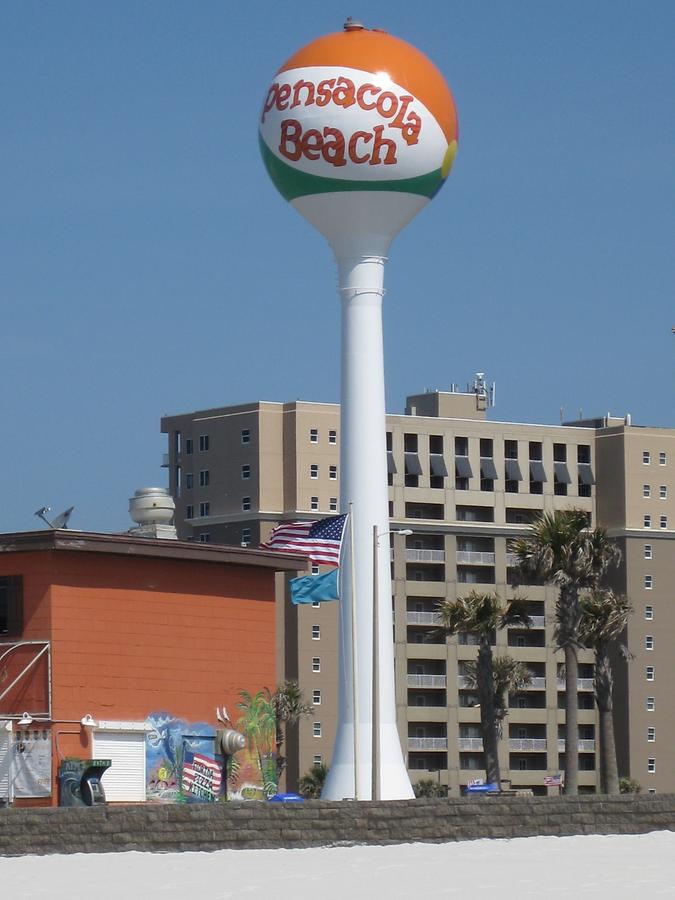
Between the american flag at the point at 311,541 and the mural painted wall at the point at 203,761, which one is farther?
the mural painted wall at the point at 203,761

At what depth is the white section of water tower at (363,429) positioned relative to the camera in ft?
213

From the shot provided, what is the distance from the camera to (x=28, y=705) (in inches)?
2137

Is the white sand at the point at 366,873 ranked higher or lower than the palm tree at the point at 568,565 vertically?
lower

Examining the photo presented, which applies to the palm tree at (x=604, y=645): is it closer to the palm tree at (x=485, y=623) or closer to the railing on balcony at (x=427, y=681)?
the palm tree at (x=485, y=623)

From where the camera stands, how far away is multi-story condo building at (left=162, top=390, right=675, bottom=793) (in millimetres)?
145500

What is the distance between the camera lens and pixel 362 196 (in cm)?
6525

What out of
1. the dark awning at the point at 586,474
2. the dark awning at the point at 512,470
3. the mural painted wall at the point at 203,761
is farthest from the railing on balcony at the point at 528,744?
the mural painted wall at the point at 203,761

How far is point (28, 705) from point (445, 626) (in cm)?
4798

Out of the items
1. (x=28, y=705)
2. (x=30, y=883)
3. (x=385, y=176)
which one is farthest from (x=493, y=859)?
(x=385, y=176)

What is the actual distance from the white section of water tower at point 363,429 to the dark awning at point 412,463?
270 feet

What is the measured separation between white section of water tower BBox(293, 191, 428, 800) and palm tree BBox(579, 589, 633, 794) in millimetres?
22344

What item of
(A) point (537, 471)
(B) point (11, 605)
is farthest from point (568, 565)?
(A) point (537, 471)

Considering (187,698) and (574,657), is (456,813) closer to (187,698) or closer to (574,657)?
(187,698)

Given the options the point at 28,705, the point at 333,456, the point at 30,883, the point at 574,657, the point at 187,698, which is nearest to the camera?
the point at 30,883
